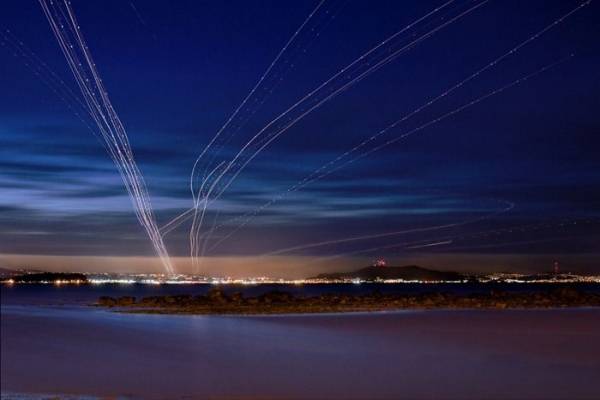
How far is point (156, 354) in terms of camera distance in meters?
24.5

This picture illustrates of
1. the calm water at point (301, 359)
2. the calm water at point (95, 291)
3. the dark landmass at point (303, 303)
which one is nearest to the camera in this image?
the calm water at point (301, 359)

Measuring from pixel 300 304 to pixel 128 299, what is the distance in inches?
451

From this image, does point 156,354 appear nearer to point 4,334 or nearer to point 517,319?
point 4,334

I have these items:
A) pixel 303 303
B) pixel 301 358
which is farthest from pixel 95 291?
pixel 301 358

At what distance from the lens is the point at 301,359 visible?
23906 mm

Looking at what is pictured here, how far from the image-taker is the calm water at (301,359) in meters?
17.8

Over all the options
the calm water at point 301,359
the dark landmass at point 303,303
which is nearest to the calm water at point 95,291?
the dark landmass at point 303,303

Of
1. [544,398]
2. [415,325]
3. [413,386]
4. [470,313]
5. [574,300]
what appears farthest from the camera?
[574,300]

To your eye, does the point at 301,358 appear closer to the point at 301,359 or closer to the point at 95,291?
the point at 301,359

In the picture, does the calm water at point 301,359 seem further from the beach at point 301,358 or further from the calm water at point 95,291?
the calm water at point 95,291

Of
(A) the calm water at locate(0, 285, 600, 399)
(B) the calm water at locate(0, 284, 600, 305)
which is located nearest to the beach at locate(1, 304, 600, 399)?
(A) the calm water at locate(0, 285, 600, 399)

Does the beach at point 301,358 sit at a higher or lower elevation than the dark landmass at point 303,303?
lower

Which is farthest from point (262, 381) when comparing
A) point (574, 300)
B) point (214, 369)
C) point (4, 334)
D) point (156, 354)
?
point (574, 300)

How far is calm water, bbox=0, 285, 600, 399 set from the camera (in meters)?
17.8
